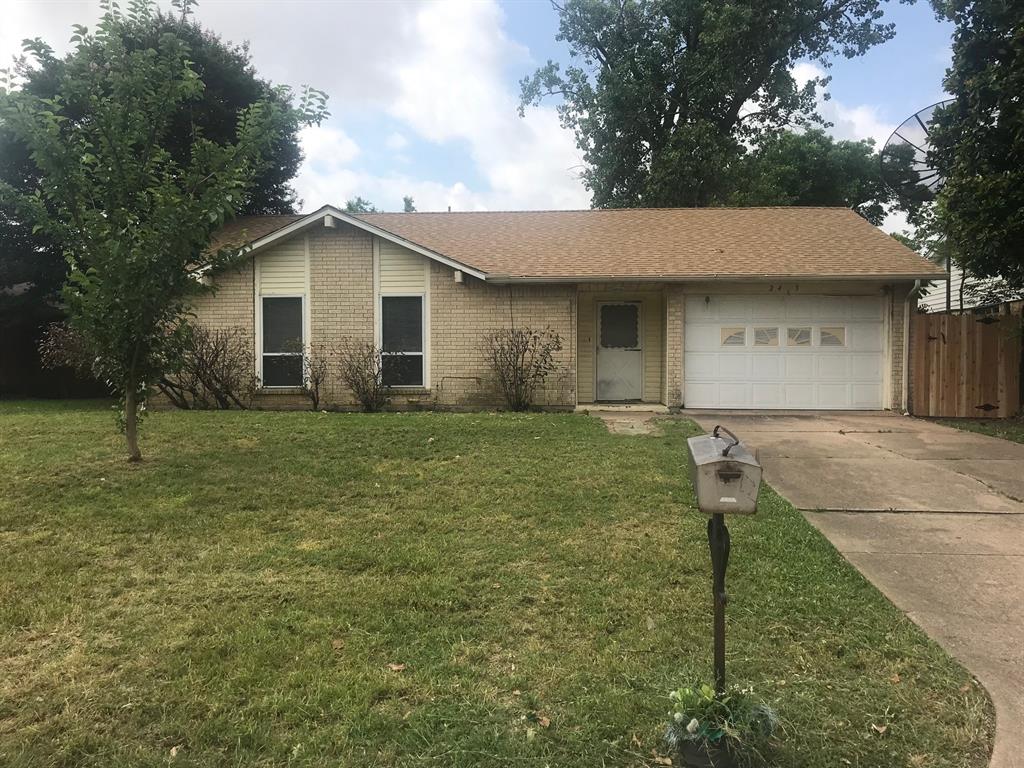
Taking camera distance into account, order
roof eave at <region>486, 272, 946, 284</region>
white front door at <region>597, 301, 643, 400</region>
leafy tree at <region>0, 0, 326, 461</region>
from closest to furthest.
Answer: leafy tree at <region>0, 0, 326, 461</region>
roof eave at <region>486, 272, 946, 284</region>
white front door at <region>597, 301, 643, 400</region>

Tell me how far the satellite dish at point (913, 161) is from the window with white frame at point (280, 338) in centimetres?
1207

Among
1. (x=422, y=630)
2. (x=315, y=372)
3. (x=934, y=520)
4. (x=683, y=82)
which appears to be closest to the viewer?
(x=422, y=630)

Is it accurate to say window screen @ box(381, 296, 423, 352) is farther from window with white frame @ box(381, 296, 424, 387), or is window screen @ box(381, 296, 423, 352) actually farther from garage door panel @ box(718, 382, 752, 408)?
garage door panel @ box(718, 382, 752, 408)

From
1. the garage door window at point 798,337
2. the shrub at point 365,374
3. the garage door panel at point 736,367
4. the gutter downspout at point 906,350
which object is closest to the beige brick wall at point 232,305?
the shrub at point 365,374

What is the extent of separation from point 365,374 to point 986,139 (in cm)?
1073

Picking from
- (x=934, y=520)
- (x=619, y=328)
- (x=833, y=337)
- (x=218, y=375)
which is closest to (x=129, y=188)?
(x=218, y=375)

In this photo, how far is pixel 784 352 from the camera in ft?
40.6

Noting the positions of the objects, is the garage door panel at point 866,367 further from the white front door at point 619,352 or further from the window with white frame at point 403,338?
the window with white frame at point 403,338

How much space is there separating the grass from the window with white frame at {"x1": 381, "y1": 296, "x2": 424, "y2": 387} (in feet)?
29.7

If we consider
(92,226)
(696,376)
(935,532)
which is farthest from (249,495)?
(696,376)

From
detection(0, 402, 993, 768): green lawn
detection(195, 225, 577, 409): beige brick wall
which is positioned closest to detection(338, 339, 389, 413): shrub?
detection(195, 225, 577, 409): beige brick wall

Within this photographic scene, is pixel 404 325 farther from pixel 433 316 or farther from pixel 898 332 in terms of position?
pixel 898 332

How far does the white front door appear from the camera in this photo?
13500 millimetres

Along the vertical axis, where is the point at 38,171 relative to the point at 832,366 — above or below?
above
